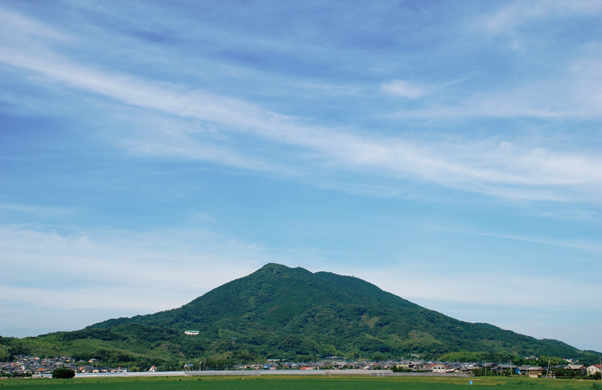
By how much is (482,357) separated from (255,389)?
461 ft

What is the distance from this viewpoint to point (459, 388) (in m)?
56.0

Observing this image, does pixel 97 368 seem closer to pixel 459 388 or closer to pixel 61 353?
pixel 61 353

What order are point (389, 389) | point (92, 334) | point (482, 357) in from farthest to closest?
point (92, 334) → point (482, 357) → point (389, 389)

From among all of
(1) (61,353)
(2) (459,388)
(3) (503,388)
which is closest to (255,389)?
(2) (459,388)

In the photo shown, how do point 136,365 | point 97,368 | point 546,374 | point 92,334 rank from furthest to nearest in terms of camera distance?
point 92,334 < point 136,365 < point 97,368 < point 546,374

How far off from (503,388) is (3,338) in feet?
527

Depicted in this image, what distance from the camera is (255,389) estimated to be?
55.3 meters

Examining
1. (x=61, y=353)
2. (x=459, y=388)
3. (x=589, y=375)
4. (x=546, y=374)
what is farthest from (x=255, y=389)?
(x=61, y=353)

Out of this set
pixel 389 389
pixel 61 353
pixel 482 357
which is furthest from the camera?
pixel 482 357

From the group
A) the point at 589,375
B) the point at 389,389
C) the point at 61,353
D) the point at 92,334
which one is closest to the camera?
the point at 389,389

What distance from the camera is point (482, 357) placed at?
Answer: 566 feet

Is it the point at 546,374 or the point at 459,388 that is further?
the point at 546,374

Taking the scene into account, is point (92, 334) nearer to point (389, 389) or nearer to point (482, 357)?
point (482, 357)

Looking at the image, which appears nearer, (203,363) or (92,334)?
(203,363)
